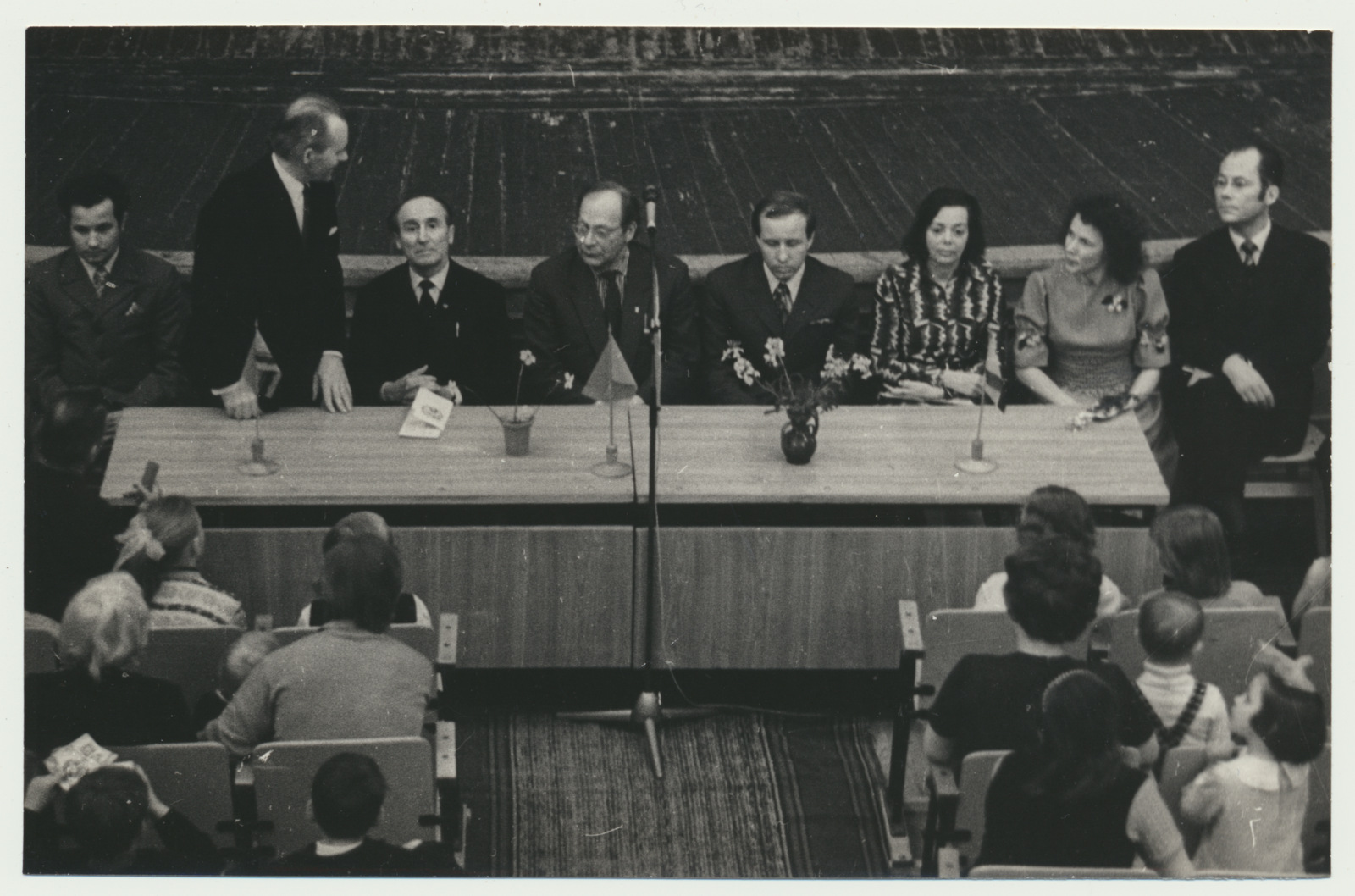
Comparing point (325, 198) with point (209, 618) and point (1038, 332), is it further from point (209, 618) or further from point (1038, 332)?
point (1038, 332)

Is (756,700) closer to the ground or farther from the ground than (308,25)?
closer to the ground

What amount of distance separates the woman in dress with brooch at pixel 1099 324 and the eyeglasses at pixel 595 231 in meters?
1.36

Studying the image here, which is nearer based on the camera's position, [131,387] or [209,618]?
[209,618]

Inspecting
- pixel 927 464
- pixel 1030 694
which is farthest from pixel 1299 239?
pixel 1030 694

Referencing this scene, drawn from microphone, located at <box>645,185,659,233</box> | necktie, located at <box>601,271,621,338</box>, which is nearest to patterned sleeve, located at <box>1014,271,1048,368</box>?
necktie, located at <box>601,271,621,338</box>

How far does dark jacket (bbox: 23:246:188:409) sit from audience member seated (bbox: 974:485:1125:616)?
104 inches

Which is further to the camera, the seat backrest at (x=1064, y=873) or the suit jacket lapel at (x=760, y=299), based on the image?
the suit jacket lapel at (x=760, y=299)

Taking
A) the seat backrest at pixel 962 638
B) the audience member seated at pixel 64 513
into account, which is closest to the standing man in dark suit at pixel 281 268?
the audience member seated at pixel 64 513

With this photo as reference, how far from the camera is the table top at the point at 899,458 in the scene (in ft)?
20.5

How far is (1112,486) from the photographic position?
20.6ft

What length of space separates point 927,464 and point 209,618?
224 cm

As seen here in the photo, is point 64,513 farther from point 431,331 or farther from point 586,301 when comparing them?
point 586,301

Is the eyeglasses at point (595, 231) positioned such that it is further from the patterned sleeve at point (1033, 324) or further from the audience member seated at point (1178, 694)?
the audience member seated at point (1178, 694)

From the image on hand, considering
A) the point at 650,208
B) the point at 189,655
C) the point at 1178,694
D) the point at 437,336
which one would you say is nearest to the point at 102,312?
the point at 437,336
